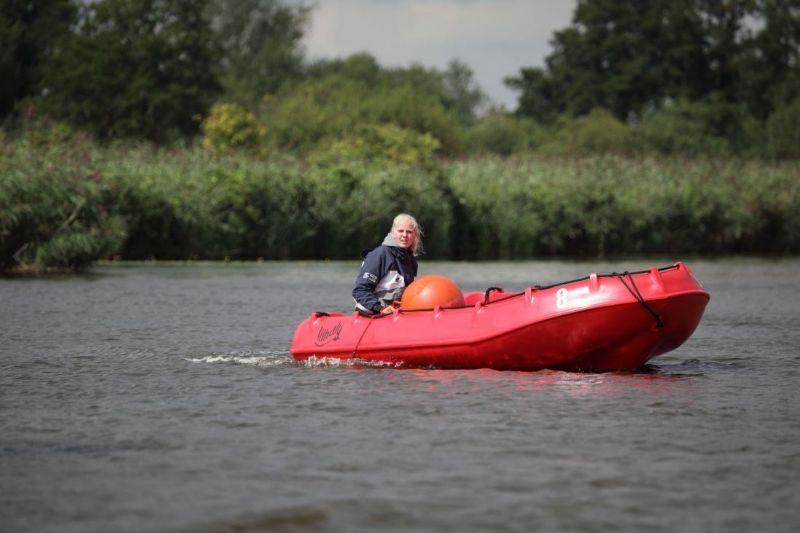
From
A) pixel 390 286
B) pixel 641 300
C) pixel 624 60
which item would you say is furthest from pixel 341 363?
pixel 624 60

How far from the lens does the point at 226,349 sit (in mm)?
13477

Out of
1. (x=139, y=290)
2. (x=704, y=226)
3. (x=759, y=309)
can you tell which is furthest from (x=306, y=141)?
(x=759, y=309)

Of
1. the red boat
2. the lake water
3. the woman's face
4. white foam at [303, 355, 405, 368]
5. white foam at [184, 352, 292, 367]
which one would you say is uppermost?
the woman's face

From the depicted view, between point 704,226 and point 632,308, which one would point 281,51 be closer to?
point 704,226

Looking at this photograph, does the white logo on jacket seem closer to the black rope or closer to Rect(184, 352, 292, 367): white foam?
Rect(184, 352, 292, 367): white foam

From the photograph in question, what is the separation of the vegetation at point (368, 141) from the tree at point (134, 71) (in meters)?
0.09

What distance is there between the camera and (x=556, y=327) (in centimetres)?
1079

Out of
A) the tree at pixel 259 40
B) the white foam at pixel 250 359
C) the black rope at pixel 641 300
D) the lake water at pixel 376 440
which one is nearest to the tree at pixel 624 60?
the tree at pixel 259 40

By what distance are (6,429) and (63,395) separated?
5.08 feet

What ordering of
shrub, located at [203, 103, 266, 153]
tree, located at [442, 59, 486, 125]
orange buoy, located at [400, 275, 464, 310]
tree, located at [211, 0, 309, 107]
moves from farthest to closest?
tree, located at [442, 59, 486, 125] < tree, located at [211, 0, 309, 107] < shrub, located at [203, 103, 266, 153] < orange buoy, located at [400, 275, 464, 310]

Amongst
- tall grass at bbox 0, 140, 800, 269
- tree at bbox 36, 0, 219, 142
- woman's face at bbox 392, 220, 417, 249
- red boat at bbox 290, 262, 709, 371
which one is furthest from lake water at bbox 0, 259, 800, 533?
tree at bbox 36, 0, 219, 142

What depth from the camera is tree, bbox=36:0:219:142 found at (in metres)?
52.1

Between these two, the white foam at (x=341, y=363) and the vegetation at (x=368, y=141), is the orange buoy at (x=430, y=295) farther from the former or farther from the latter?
the vegetation at (x=368, y=141)

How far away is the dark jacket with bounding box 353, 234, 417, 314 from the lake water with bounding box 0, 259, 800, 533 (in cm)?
72
